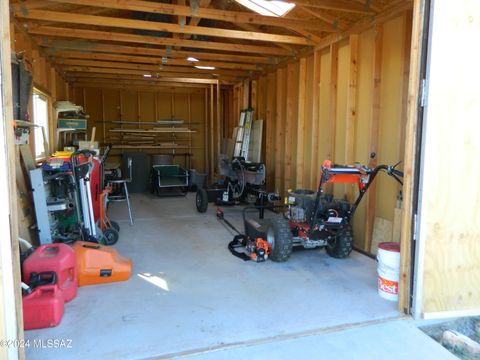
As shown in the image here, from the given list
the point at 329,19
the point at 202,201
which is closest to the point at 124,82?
the point at 202,201

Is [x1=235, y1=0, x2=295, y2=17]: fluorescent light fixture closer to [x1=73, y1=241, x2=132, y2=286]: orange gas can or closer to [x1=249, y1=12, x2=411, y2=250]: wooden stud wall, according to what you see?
[x1=249, y1=12, x2=411, y2=250]: wooden stud wall

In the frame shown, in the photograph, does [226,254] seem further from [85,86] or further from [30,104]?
[85,86]

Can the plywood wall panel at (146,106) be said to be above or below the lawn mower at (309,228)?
above

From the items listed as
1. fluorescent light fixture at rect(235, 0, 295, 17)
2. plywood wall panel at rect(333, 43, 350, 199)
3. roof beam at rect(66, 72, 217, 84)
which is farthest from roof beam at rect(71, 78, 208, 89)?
plywood wall panel at rect(333, 43, 350, 199)

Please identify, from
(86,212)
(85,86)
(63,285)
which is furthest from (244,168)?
(85,86)

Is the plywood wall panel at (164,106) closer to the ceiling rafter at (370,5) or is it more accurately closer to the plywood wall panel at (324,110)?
the plywood wall panel at (324,110)

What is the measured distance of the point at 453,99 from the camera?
98.1 inches

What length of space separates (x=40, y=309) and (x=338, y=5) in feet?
12.7

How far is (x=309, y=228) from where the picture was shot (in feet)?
12.2

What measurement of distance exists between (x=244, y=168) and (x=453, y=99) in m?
3.83

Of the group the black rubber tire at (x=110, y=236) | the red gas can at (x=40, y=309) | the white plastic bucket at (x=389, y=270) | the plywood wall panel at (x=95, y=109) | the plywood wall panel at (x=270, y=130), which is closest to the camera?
the red gas can at (x=40, y=309)

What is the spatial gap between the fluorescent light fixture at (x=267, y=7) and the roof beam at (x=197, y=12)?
0.06 meters

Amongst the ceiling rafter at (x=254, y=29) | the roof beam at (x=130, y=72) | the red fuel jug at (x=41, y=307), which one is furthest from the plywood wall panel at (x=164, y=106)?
the red fuel jug at (x=41, y=307)

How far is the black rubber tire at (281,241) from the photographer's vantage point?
3.70 meters
